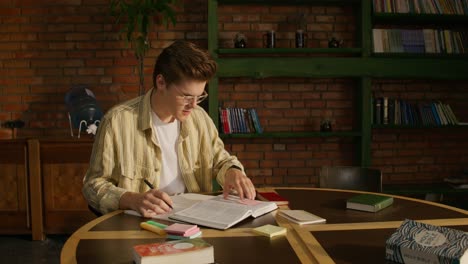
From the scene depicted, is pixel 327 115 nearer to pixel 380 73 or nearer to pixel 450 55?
pixel 380 73

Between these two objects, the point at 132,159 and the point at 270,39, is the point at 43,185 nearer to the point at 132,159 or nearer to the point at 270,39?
the point at 132,159

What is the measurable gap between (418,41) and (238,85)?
165 cm

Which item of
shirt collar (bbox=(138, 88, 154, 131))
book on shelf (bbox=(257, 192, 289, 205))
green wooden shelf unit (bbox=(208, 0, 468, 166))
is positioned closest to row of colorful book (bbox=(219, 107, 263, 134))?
green wooden shelf unit (bbox=(208, 0, 468, 166))

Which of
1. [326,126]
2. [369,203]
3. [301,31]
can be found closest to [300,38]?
[301,31]

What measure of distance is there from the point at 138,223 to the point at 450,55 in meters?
3.48

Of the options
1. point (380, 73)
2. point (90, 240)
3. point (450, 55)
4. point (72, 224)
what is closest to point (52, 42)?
point (72, 224)

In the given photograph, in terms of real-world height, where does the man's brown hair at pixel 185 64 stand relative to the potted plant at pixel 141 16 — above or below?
below

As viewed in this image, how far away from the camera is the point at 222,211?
63.6 inches

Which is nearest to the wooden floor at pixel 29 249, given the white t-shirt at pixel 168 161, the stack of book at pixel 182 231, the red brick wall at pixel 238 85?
the red brick wall at pixel 238 85

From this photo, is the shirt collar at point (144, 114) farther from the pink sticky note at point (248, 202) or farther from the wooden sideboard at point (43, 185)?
the wooden sideboard at point (43, 185)

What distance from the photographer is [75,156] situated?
358 cm

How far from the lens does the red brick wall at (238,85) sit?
160 inches

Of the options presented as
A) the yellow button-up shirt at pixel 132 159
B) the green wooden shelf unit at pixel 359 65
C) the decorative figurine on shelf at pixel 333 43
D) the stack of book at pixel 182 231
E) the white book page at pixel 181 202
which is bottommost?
the stack of book at pixel 182 231

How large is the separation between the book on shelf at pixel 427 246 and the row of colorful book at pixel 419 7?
3.10 meters
